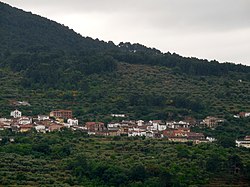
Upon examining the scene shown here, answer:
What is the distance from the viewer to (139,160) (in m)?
59.4

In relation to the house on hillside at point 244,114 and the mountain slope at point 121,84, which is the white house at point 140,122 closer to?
the mountain slope at point 121,84

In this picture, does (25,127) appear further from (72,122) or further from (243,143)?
(243,143)

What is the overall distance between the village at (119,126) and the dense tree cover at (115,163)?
739 cm

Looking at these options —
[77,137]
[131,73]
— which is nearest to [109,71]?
[131,73]

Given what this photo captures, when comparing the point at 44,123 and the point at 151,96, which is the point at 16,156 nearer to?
the point at 44,123

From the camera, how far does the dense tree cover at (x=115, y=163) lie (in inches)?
2110

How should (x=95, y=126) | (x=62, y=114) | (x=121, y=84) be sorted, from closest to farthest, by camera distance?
(x=95, y=126) < (x=62, y=114) < (x=121, y=84)

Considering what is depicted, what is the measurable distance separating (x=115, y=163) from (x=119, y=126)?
22345mm

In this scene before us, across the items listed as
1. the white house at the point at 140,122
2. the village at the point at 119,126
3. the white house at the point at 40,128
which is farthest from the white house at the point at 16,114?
the white house at the point at 140,122

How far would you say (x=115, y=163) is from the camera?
189 feet

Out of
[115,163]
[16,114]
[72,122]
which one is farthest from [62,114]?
[115,163]

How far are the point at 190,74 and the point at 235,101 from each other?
1551cm

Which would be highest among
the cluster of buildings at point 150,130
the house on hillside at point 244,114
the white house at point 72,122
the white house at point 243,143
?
the house on hillside at point 244,114

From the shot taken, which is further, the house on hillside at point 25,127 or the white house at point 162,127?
the white house at point 162,127
